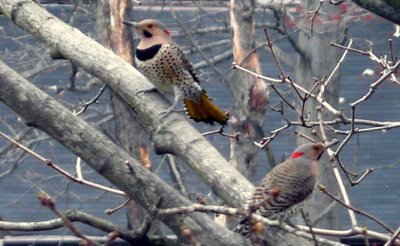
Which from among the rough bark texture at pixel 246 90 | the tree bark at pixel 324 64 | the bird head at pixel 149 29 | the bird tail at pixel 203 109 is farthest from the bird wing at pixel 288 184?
the tree bark at pixel 324 64

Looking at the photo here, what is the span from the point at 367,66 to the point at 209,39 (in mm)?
→ 1543

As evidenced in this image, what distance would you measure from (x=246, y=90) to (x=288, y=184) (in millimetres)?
2864

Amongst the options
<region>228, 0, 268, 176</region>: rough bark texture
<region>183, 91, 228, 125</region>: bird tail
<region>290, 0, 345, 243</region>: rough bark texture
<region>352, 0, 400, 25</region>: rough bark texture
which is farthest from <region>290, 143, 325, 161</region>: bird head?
<region>290, 0, 345, 243</region>: rough bark texture

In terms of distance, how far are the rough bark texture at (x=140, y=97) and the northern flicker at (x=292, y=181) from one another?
42 cm

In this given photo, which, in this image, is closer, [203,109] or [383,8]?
[383,8]

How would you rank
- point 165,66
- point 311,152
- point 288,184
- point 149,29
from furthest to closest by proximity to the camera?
point 149,29
point 165,66
point 311,152
point 288,184

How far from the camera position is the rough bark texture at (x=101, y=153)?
152 inches

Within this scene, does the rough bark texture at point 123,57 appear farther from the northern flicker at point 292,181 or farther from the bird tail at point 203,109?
the northern flicker at point 292,181

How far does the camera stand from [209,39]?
11000mm

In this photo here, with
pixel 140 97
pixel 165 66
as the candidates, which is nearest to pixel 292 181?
pixel 140 97

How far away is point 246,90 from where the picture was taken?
25.6 feet

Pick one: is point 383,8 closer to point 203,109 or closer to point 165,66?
point 203,109

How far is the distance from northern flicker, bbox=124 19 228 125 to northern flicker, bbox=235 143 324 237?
499 millimetres

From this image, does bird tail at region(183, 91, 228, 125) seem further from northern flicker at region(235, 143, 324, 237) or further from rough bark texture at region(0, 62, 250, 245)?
rough bark texture at region(0, 62, 250, 245)
